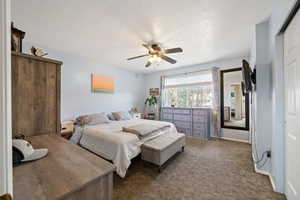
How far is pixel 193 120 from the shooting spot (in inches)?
170

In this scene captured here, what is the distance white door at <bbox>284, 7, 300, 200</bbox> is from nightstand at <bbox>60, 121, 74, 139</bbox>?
3992 mm

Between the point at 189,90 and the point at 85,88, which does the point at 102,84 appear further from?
the point at 189,90

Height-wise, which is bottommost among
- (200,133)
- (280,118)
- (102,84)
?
(200,133)

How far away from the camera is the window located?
14.5ft

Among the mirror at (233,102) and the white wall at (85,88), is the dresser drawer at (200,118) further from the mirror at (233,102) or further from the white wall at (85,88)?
the white wall at (85,88)

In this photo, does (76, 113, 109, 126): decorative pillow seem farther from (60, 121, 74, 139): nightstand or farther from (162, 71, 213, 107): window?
(162, 71, 213, 107): window

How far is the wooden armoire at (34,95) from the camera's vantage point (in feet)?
4.14

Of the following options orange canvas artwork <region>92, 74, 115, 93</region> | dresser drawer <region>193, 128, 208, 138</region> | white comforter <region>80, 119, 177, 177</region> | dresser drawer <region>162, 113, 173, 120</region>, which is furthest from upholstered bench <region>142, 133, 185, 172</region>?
orange canvas artwork <region>92, 74, 115, 93</region>

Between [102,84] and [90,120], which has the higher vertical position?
[102,84]

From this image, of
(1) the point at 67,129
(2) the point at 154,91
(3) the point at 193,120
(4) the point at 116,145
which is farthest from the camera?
(2) the point at 154,91

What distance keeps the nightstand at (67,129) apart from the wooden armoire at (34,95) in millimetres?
1768

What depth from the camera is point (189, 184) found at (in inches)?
74.3

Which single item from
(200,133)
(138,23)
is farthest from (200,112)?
(138,23)

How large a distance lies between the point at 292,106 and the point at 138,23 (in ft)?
7.87
